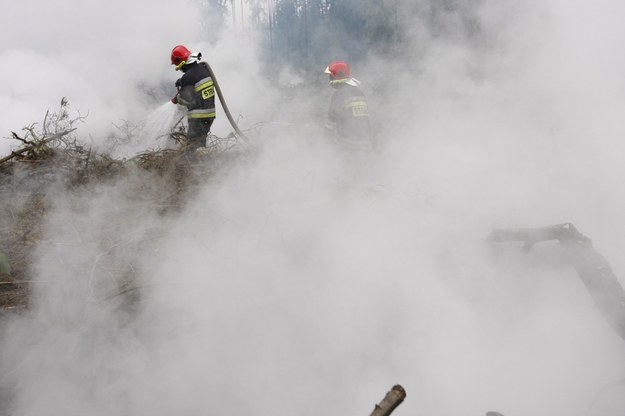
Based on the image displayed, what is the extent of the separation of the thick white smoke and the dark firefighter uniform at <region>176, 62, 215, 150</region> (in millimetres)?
712

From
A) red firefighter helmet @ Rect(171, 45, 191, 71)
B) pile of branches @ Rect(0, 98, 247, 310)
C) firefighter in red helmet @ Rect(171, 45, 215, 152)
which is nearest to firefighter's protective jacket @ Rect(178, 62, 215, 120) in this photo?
firefighter in red helmet @ Rect(171, 45, 215, 152)

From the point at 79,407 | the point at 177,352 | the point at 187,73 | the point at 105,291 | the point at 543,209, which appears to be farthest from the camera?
the point at 187,73

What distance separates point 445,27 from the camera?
5.37 m

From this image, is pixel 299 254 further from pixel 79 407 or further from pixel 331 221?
pixel 79 407

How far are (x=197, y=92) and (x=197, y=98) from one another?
0.06 m

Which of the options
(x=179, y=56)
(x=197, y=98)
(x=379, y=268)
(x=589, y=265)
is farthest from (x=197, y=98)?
(x=589, y=265)

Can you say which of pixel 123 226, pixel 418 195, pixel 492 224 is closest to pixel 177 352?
pixel 123 226

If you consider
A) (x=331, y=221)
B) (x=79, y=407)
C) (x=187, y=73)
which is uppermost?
(x=187, y=73)

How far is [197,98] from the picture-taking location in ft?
15.5

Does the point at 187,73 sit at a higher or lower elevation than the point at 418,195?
higher

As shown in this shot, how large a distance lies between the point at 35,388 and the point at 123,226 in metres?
1.31

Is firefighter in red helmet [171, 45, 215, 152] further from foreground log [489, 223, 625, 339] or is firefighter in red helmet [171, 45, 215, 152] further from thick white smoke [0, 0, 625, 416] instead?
foreground log [489, 223, 625, 339]

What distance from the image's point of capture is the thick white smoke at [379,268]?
2264mm

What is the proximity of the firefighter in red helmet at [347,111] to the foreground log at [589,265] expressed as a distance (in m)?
2.36
